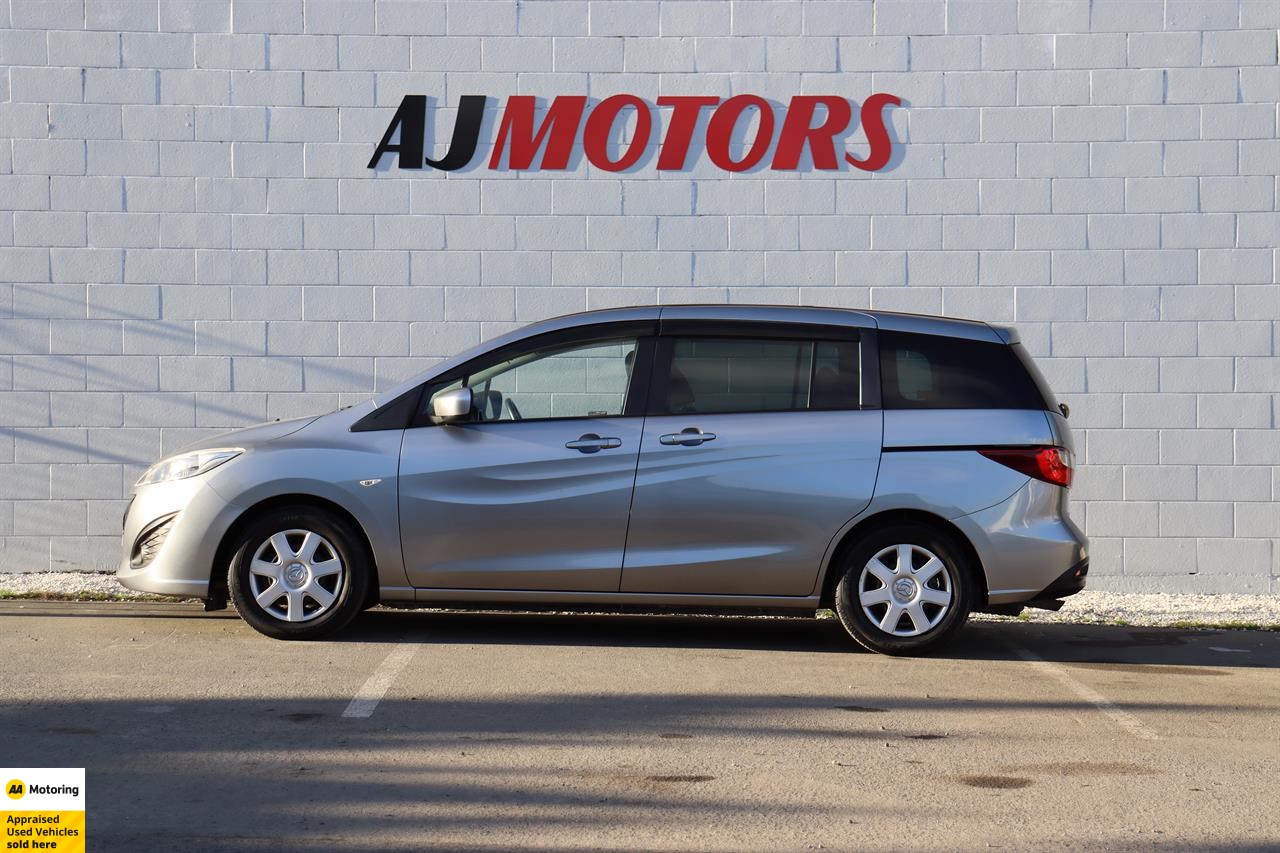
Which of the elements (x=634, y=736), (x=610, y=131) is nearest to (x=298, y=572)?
(x=634, y=736)

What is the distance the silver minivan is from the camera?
24.5 feet

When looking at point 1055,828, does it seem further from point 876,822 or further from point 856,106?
point 856,106

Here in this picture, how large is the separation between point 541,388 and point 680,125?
3.22 meters

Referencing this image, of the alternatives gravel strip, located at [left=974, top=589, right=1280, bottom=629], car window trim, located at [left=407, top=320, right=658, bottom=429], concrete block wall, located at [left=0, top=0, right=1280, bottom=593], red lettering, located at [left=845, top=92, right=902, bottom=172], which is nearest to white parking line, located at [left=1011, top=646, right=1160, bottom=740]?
gravel strip, located at [left=974, top=589, right=1280, bottom=629]

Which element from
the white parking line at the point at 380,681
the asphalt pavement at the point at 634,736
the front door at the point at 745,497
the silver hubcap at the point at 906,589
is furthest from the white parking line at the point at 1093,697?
the white parking line at the point at 380,681

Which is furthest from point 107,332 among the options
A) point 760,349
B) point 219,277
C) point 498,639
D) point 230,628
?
point 760,349

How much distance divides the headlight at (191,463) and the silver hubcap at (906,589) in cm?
324

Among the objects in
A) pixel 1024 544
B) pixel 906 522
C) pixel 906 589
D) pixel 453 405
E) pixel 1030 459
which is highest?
pixel 453 405

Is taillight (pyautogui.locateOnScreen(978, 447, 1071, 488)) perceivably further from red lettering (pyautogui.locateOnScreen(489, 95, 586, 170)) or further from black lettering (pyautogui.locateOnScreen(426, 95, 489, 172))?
black lettering (pyautogui.locateOnScreen(426, 95, 489, 172))

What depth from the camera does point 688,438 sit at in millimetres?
7527

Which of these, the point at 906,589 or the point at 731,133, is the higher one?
the point at 731,133

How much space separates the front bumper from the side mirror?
45.2 inches

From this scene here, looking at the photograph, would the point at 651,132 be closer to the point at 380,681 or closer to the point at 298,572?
the point at 298,572

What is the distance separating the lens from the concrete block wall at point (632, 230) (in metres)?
10.1
